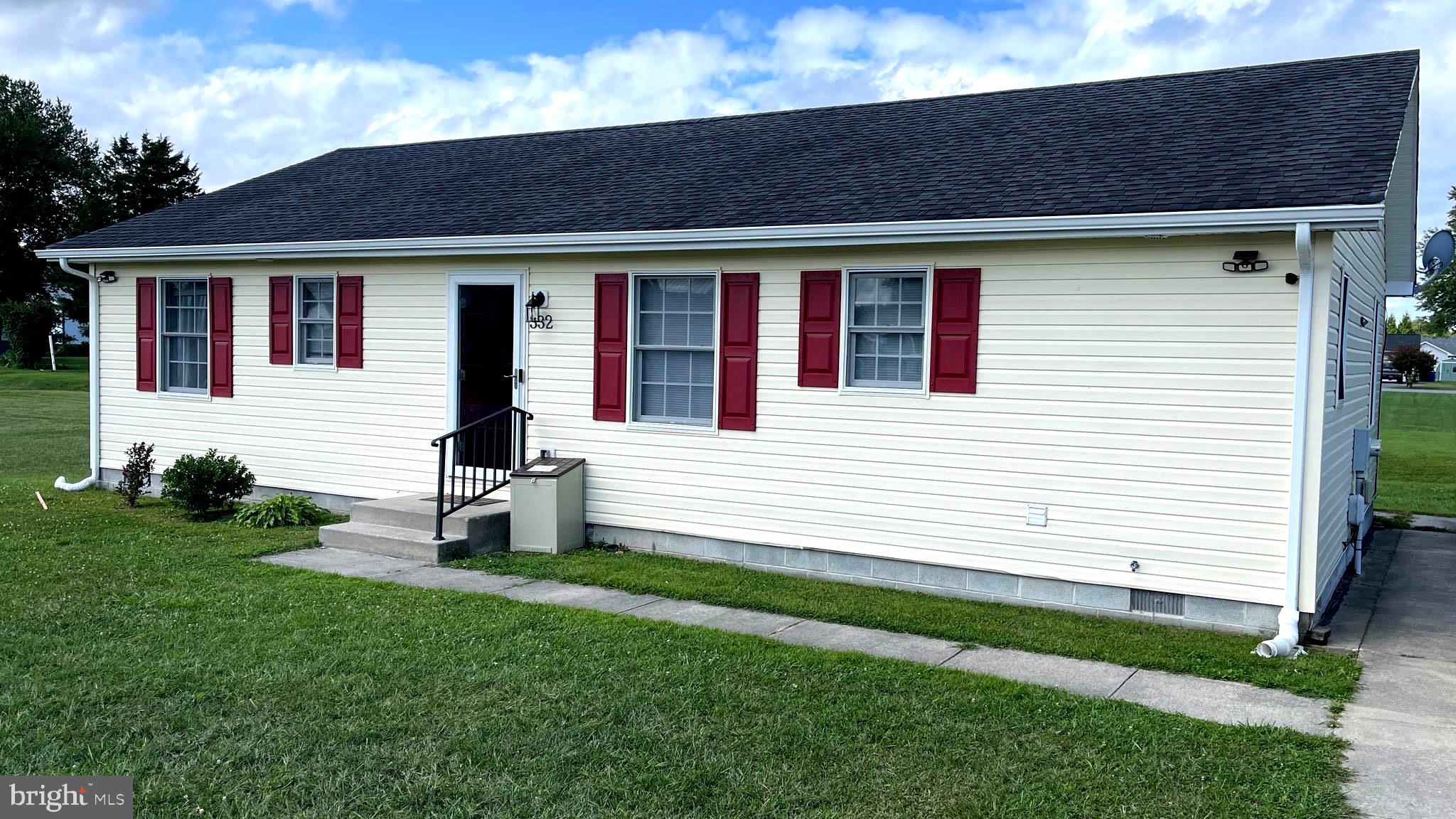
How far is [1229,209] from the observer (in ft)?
20.1

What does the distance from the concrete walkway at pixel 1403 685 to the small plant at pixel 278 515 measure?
27.0 ft

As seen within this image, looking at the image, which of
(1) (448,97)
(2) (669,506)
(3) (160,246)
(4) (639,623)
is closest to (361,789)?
(4) (639,623)

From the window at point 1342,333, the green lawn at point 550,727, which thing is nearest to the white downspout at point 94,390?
the green lawn at point 550,727

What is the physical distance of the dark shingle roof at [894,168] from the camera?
680 centimetres

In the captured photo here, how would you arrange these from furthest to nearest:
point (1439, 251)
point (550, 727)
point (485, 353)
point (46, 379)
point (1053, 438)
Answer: point (46, 379)
point (485, 353)
point (1439, 251)
point (1053, 438)
point (550, 727)

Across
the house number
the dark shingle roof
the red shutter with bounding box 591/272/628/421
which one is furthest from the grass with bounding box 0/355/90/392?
the red shutter with bounding box 591/272/628/421

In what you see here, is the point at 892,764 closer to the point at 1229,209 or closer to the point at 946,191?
the point at 1229,209

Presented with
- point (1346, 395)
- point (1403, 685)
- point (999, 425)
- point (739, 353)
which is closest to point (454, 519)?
A: point (739, 353)

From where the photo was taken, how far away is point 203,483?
9.88 m

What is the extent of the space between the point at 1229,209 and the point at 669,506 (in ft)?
15.0

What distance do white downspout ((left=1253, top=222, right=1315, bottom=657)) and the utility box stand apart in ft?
16.5

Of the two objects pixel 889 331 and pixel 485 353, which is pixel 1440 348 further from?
pixel 485 353

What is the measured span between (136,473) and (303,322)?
2385mm

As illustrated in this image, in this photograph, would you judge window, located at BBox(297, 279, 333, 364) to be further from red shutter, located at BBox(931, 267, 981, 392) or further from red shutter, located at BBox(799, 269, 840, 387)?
red shutter, located at BBox(931, 267, 981, 392)
